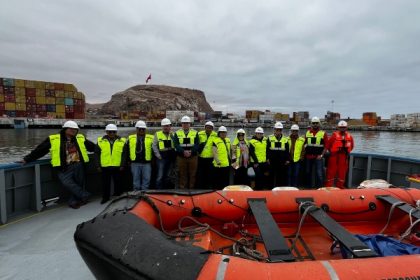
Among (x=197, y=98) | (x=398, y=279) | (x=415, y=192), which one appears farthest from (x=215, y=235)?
(x=197, y=98)

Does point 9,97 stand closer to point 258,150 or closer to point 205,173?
point 205,173

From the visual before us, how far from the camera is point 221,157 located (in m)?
4.65

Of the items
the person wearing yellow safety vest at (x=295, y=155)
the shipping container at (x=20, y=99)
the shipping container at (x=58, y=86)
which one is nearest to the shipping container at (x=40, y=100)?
the shipping container at (x=20, y=99)

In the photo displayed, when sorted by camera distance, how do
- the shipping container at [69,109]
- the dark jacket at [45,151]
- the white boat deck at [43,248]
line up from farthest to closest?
the shipping container at [69,109], the dark jacket at [45,151], the white boat deck at [43,248]

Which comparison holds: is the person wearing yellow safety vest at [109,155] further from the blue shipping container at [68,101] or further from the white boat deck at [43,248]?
the blue shipping container at [68,101]

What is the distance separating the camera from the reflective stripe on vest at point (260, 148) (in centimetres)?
480

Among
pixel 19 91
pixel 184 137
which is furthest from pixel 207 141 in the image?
pixel 19 91

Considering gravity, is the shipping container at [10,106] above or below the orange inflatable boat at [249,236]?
above

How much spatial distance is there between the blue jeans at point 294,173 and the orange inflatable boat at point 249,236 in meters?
2.05

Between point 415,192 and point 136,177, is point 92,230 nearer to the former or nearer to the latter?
point 136,177

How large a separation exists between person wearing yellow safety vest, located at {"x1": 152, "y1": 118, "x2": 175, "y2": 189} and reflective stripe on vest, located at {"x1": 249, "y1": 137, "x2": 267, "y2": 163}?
4.87ft

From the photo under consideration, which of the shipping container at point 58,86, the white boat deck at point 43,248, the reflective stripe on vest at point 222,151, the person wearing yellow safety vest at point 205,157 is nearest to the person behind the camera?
the white boat deck at point 43,248

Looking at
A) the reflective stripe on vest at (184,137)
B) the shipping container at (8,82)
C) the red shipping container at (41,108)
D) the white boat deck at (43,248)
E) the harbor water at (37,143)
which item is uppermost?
the shipping container at (8,82)

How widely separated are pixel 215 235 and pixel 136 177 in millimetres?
2244
